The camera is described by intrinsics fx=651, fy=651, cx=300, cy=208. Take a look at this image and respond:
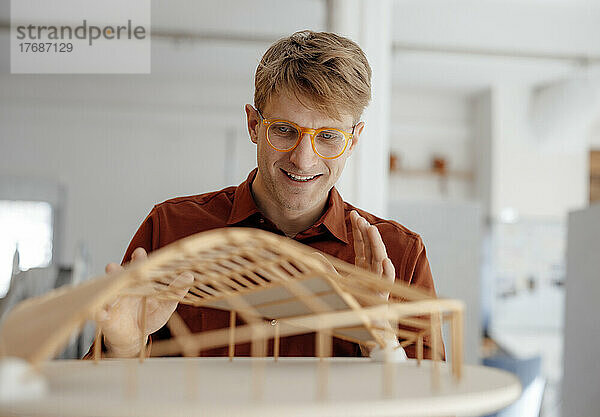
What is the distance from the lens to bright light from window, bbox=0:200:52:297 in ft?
11.6

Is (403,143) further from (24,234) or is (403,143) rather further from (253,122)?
(253,122)

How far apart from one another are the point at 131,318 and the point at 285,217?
1.31 ft

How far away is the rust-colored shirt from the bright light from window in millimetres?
2604

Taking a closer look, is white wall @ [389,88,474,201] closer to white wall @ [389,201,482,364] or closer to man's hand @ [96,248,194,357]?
white wall @ [389,201,482,364]

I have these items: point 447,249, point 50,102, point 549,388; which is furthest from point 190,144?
point 549,388

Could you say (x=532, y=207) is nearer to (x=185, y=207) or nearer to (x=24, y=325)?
(x=185, y=207)

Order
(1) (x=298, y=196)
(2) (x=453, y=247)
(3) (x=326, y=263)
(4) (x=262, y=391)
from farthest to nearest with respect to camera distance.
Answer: (2) (x=453, y=247), (1) (x=298, y=196), (3) (x=326, y=263), (4) (x=262, y=391)

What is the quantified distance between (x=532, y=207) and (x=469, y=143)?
0.72m

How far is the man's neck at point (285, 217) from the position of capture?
3.48 feet


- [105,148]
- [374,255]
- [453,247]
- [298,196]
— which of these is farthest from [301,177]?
[105,148]

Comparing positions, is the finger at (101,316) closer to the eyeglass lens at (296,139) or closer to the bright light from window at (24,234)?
the eyeglass lens at (296,139)

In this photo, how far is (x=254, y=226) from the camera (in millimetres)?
1072

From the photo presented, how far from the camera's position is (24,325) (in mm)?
462

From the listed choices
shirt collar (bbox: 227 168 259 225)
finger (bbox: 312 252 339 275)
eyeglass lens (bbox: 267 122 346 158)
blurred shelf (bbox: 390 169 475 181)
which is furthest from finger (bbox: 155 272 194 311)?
blurred shelf (bbox: 390 169 475 181)
